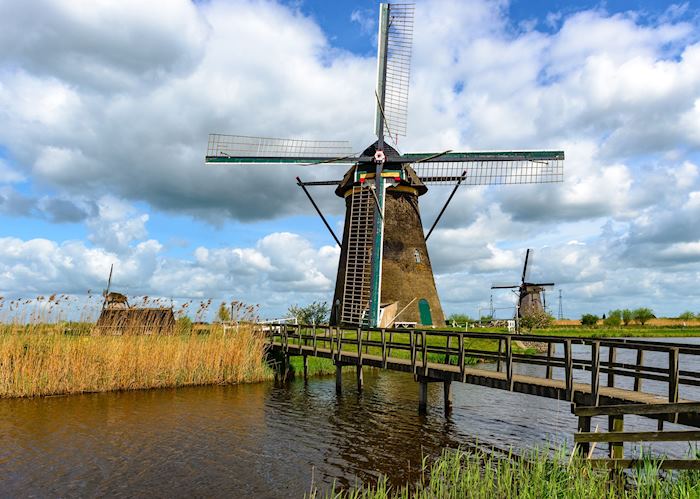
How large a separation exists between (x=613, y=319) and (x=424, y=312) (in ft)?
194

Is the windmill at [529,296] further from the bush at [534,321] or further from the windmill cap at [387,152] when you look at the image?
the windmill cap at [387,152]

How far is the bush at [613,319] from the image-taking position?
72.4 m

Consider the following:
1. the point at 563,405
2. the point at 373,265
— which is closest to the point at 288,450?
the point at 563,405

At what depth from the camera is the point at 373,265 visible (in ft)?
77.9

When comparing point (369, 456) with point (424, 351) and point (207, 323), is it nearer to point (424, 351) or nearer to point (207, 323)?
point (424, 351)

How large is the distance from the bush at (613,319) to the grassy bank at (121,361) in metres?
67.3

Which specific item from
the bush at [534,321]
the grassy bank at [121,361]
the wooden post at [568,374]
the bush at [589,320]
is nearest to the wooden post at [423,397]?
the wooden post at [568,374]

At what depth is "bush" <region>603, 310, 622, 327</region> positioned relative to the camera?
238ft

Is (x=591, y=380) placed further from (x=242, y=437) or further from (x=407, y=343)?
(x=407, y=343)

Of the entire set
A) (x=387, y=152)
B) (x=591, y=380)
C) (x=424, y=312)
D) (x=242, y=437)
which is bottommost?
(x=242, y=437)

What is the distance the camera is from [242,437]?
10.5 meters

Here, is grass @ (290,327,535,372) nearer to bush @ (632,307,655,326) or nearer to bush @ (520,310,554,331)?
bush @ (520,310,554,331)

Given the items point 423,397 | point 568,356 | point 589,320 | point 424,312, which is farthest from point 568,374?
point 589,320

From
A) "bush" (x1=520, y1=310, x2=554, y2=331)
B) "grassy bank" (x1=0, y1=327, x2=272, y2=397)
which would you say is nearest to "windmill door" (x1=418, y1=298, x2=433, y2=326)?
"grassy bank" (x1=0, y1=327, x2=272, y2=397)
